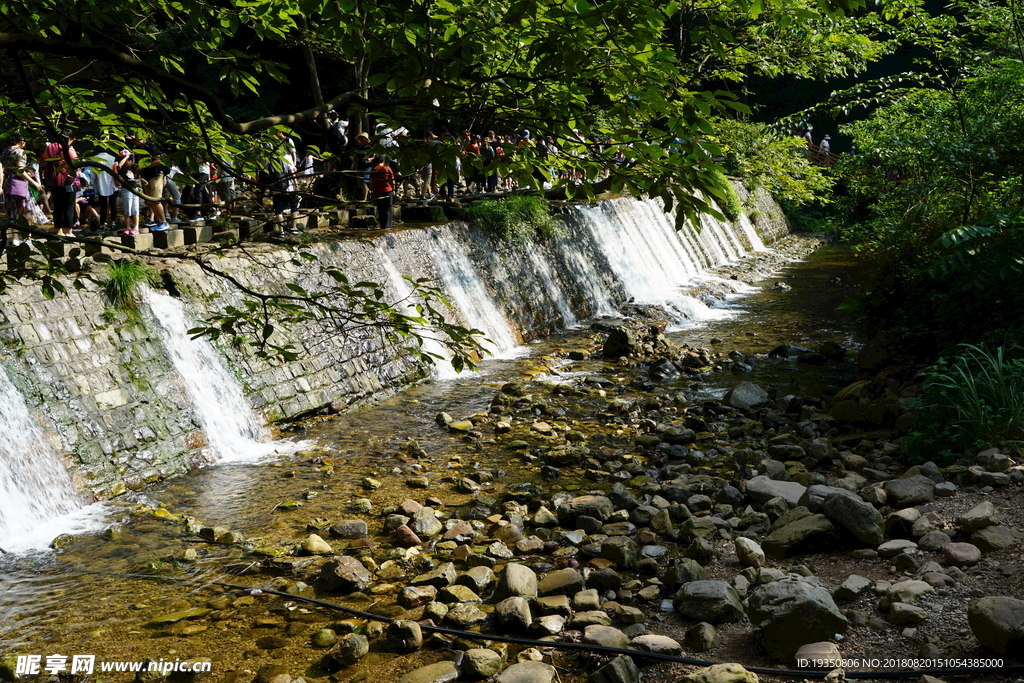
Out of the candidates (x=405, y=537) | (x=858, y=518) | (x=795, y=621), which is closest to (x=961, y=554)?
(x=858, y=518)

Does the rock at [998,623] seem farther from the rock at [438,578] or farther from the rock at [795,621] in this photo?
the rock at [438,578]

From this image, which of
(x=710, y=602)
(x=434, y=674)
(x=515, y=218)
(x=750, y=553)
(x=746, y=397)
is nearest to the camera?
(x=434, y=674)

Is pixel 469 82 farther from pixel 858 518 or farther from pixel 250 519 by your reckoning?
pixel 250 519

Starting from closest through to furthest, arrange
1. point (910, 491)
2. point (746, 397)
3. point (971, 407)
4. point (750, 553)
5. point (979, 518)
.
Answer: point (979, 518) → point (750, 553) → point (910, 491) → point (971, 407) → point (746, 397)

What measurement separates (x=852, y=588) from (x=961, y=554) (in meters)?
0.77

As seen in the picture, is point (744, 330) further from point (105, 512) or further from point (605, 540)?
point (105, 512)

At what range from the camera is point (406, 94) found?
374 cm

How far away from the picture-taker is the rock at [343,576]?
554 centimetres

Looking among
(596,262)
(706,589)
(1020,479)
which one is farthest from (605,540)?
(596,262)

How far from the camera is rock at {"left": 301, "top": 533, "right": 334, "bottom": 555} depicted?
6.07 m

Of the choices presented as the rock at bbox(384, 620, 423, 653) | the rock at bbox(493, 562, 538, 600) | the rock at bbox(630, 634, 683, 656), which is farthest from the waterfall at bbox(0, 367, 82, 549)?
the rock at bbox(630, 634, 683, 656)

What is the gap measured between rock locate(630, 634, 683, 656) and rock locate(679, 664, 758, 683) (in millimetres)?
441

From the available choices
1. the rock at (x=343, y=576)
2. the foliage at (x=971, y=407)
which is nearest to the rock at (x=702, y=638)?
the rock at (x=343, y=576)

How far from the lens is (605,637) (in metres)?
4.59
